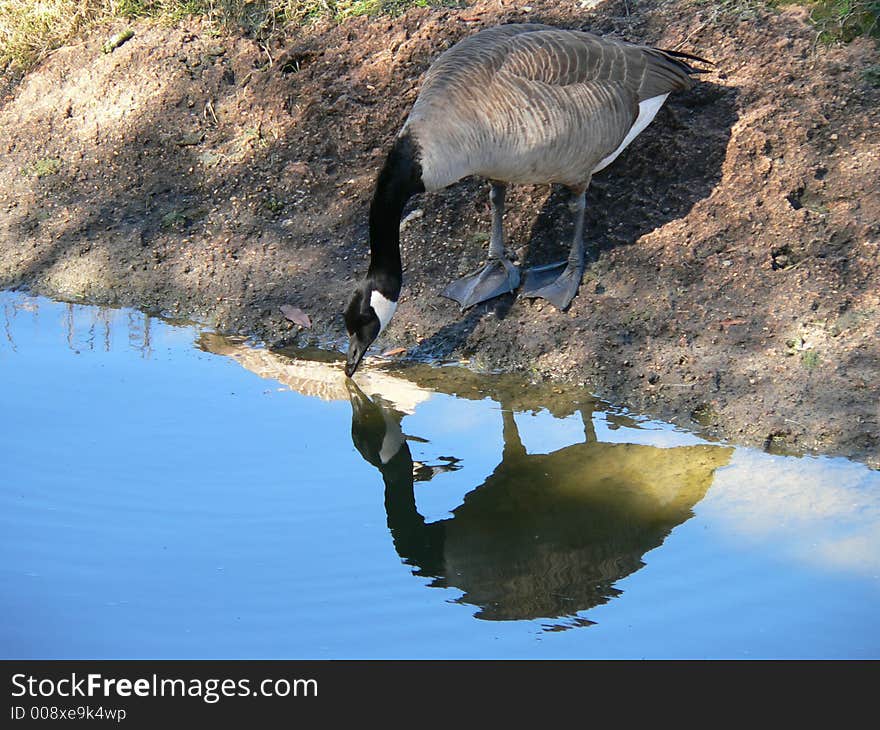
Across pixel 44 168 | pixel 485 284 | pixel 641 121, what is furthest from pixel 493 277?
pixel 44 168

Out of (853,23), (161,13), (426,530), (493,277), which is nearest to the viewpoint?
(426,530)

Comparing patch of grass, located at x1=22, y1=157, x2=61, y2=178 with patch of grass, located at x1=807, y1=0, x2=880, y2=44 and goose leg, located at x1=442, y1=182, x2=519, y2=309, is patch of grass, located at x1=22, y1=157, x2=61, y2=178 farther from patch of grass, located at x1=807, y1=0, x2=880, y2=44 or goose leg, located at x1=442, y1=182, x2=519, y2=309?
patch of grass, located at x1=807, y1=0, x2=880, y2=44

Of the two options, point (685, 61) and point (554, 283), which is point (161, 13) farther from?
point (554, 283)

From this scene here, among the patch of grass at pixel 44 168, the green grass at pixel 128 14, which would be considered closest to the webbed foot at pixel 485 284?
the green grass at pixel 128 14

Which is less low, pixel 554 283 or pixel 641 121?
pixel 641 121

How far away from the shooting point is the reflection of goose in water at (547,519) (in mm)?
3900

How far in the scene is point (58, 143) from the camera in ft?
24.2

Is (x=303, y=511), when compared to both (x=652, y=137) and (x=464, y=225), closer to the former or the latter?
(x=464, y=225)

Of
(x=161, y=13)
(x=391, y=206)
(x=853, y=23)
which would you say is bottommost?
(x=391, y=206)

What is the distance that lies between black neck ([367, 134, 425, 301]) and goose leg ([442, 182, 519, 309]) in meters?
0.63

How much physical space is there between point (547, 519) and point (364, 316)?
147 cm

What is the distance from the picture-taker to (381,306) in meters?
5.20

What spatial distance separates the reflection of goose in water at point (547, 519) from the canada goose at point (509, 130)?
1015 mm
